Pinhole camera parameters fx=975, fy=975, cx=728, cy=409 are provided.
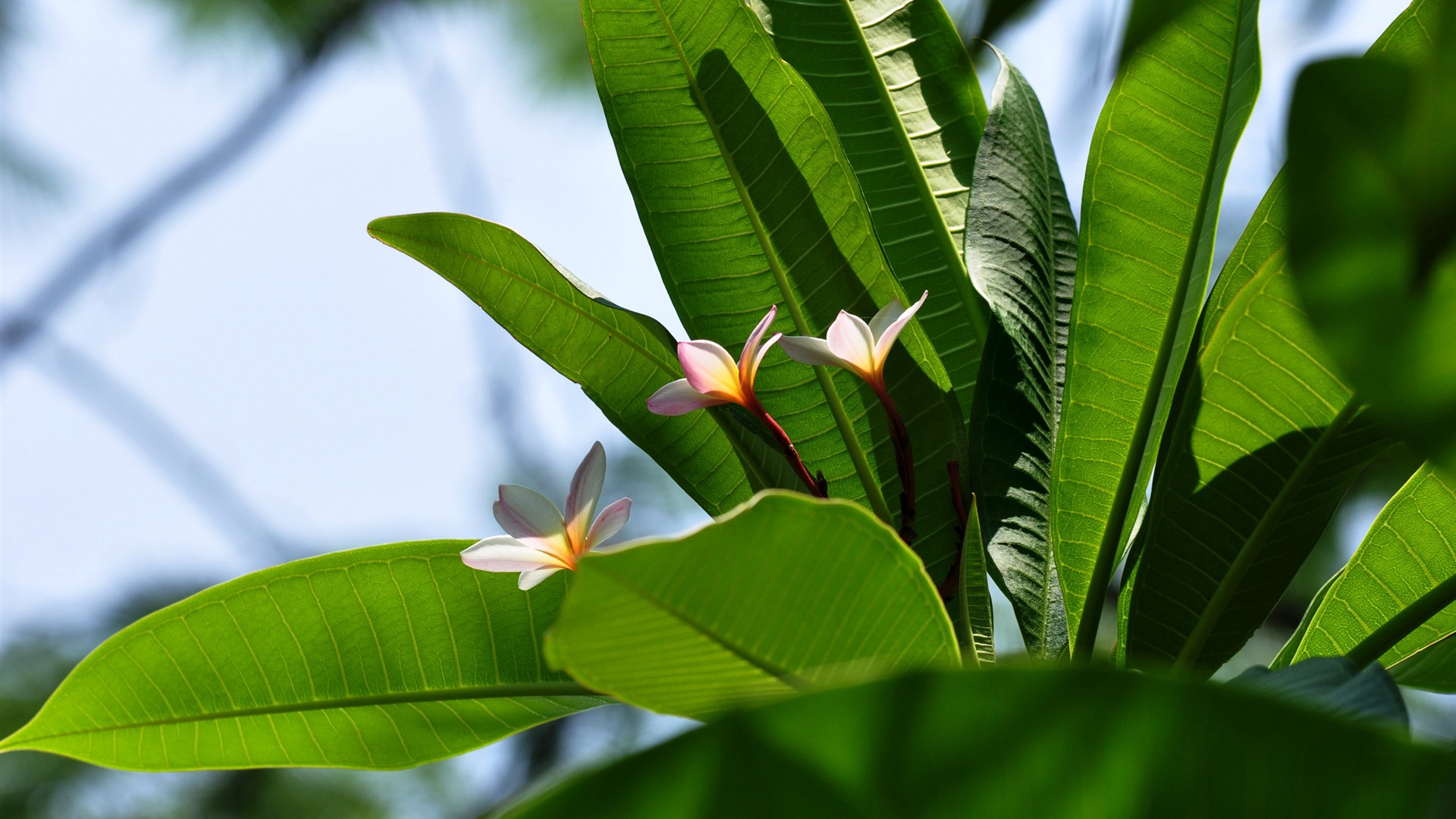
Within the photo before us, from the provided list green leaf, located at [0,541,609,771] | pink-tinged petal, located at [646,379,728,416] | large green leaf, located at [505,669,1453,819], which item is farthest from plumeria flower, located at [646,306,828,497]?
large green leaf, located at [505,669,1453,819]

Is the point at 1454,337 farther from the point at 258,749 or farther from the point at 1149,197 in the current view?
Result: the point at 258,749

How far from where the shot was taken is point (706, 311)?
526mm

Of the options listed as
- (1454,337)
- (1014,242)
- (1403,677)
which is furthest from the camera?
(1014,242)

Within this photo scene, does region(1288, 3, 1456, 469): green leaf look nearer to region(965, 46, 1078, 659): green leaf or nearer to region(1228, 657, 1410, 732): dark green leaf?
region(1228, 657, 1410, 732): dark green leaf

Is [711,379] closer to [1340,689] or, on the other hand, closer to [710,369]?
[710,369]

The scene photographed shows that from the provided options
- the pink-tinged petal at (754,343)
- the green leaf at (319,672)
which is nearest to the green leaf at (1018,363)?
the pink-tinged petal at (754,343)

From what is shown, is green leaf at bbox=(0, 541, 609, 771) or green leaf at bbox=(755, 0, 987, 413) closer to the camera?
green leaf at bbox=(0, 541, 609, 771)

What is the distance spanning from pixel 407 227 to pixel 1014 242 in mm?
309

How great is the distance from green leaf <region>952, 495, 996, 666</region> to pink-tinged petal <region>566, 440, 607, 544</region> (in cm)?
17

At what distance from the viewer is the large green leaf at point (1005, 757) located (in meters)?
0.21

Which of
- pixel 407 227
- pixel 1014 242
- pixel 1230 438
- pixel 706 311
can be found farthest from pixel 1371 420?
pixel 407 227

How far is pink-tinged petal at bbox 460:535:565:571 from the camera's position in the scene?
43cm

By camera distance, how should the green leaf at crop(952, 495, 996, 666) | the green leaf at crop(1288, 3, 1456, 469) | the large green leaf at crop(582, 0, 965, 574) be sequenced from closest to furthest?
the green leaf at crop(1288, 3, 1456, 469), the green leaf at crop(952, 495, 996, 666), the large green leaf at crop(582, 0, 965, 574)

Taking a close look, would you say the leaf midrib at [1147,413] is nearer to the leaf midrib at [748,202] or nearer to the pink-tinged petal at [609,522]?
the leaf midrib at [748,202]
